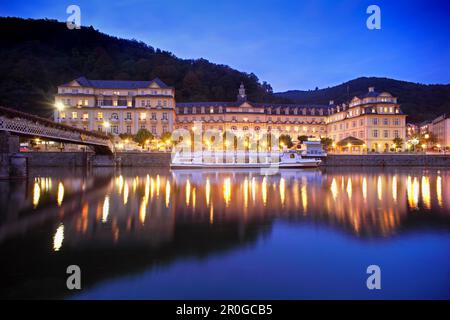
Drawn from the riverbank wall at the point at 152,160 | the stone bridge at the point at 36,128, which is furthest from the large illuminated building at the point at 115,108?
the stone bridge at the point at 36,128

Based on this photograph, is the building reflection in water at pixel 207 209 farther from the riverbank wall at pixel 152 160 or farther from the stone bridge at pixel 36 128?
the riverbank wall at pixel 152 160

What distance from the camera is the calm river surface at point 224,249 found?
672cm

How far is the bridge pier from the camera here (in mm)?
26125

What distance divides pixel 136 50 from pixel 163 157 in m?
108

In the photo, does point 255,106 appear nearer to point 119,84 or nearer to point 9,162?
point 119,84

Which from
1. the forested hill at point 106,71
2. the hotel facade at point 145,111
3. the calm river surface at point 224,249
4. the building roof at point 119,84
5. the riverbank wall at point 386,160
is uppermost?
the forested hill at point 106,71

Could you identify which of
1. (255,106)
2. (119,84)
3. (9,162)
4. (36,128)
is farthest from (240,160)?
(119,84)

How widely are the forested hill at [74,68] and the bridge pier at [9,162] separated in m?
65.3

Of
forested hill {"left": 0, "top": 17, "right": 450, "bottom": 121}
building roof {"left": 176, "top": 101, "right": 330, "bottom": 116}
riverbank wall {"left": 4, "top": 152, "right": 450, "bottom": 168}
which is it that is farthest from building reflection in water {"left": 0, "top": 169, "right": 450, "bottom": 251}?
forested hill {"left": 0, "top": 17, "right": 450, "bottom": 121}

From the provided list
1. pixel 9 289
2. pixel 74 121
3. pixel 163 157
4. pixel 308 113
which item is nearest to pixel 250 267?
pixel 9 289

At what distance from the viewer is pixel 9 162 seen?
2773cm

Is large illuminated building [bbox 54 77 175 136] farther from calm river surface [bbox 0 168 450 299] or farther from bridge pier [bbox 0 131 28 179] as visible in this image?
calm river surface [bbox 0 168 450 299]

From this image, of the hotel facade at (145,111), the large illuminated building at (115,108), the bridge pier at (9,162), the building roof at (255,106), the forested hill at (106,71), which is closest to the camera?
the bridge pier at (9,162)

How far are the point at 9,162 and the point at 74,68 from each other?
102031 millimetres
